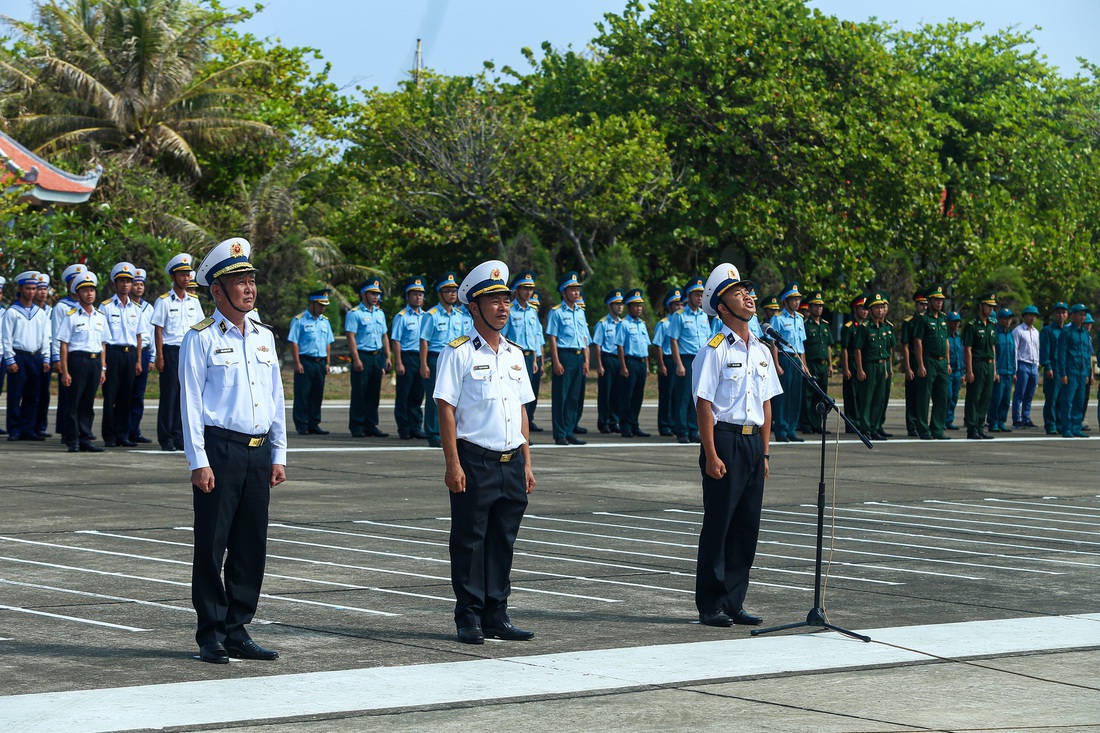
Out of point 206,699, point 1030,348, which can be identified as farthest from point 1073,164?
point 206,699

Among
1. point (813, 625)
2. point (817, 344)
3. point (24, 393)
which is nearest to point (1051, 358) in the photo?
point (817, 344)

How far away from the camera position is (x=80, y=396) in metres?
18.1

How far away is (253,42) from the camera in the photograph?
4709 centimetres

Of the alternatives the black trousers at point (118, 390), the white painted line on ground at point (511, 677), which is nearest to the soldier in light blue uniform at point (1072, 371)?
the black trousers at point (118, 390)

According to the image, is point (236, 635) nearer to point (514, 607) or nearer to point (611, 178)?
point (514, 607)

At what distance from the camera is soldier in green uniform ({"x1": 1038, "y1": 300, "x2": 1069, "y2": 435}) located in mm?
24812

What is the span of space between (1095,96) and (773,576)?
1673 inches

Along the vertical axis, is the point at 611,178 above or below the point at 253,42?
below

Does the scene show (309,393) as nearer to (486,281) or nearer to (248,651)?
(486,281)

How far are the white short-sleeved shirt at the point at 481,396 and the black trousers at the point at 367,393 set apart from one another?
13.3 metres

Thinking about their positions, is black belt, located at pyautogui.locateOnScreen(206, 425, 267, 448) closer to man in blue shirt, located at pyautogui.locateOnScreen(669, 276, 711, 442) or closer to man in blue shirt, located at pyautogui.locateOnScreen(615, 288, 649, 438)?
man in blue shirt, located at pyautogui.locateOnScreen(669, 276, 711, 442)

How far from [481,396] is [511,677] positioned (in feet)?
5.60

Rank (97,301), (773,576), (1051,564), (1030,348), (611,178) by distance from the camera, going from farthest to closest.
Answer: (611,178) → (97,301) → (1030,348) → (1051,564) → (773,576)

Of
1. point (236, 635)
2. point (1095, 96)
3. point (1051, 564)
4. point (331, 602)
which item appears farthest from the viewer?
point (1095, 96)
